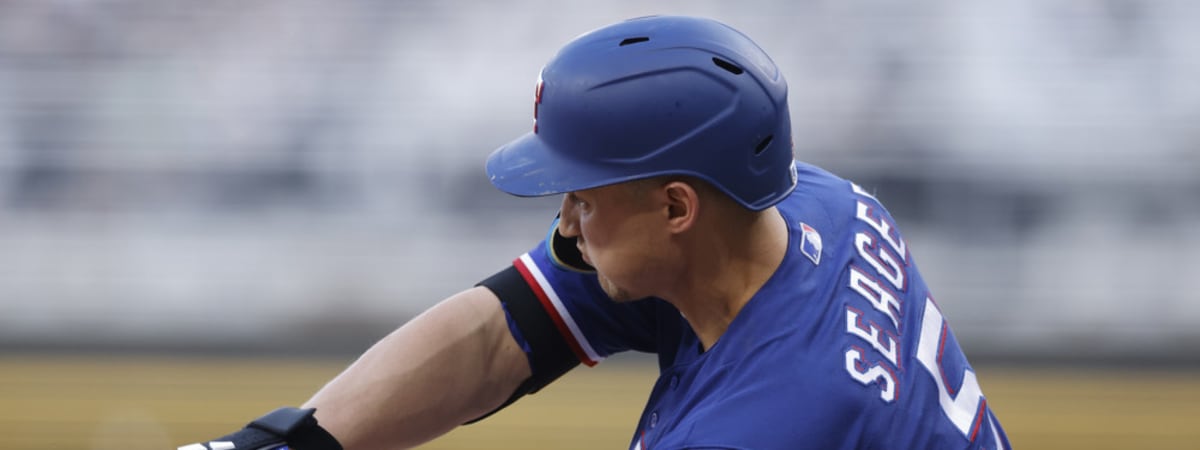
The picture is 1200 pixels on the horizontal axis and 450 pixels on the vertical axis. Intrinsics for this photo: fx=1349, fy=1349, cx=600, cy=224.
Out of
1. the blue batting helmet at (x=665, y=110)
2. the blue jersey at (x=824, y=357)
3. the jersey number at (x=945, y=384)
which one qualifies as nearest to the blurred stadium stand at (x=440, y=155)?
the blue jersey at (x=824, y=357)

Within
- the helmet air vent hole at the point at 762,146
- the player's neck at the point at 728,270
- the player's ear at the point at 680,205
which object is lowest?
the player's neck at the point at 728,270

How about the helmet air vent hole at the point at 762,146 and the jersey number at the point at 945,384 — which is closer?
the helmet air vent hole at the point at 762,146

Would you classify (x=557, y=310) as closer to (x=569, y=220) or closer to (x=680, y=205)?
(x=569, y=220)

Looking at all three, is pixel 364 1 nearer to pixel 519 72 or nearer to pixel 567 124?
pixel 519 72

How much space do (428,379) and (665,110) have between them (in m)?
0.65

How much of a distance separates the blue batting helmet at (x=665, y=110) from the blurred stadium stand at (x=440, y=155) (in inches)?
136

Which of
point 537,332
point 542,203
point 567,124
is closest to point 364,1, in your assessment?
point 542,203

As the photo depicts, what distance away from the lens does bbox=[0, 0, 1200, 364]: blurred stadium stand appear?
5164 mm

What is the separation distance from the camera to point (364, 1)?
527cm

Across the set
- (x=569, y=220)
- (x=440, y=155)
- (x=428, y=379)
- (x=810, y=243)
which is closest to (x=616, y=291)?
(x=569, y=220)

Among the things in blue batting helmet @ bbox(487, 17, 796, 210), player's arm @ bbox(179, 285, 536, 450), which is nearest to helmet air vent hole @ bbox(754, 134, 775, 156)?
blue batting helmet @ bbox(487, 17, 796, 210)

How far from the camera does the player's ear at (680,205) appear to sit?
172 centimetres

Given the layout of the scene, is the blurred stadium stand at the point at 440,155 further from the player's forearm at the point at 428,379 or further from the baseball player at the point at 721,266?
the baseball player at the point at 721,266

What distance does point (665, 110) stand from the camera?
5.47 ft
